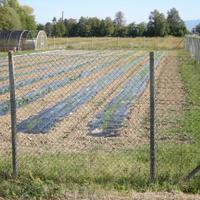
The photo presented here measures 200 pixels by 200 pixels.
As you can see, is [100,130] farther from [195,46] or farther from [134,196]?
[195,46]

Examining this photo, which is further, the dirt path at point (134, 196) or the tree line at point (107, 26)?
the tree line at point (107, 26)

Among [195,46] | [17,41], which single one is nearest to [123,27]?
[17,41]

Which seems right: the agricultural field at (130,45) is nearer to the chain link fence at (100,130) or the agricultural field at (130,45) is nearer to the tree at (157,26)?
the tree at (157,26)

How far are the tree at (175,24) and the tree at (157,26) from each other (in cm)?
235

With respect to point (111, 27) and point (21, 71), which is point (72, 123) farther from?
point (111, 27)

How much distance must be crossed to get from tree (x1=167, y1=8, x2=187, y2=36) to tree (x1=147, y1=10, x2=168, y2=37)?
2351 millimetres

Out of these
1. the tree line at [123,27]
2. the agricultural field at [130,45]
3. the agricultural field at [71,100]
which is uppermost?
the tree line at [123,27]

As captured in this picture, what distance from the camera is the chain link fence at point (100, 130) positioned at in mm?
6629

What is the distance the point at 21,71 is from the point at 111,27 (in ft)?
221

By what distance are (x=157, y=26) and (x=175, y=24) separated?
269 inches

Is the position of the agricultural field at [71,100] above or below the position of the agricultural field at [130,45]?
below

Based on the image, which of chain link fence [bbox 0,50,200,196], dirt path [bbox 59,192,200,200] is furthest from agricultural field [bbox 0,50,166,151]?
dirt path [bbox 59,192,200,200]

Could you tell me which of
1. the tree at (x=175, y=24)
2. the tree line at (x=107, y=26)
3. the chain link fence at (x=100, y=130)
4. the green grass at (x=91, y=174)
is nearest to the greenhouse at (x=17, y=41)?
the chain link fence at (x=100, y=130)

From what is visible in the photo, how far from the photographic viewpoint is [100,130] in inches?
414
